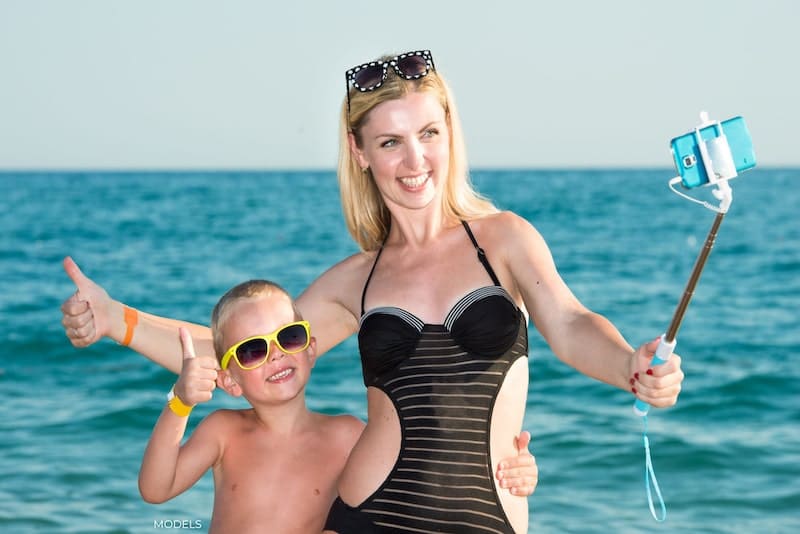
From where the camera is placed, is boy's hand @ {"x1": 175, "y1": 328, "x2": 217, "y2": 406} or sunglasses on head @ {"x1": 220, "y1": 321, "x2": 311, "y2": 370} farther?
sunglasses on head @ {"x1": 220, "y1": 321, "x2": 311, "y2": 370}

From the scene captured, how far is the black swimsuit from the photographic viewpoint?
3176mm

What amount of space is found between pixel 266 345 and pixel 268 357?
40 mm

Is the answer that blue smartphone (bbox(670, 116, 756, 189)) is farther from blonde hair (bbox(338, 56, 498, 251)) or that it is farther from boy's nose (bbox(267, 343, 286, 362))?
boy's nose (bbox(267, 343, 286, 362))

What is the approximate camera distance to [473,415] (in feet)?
10.5

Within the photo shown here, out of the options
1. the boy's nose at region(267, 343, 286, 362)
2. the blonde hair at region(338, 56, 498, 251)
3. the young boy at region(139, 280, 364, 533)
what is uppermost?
the blonde hair at region(338, 56, 498, 251)

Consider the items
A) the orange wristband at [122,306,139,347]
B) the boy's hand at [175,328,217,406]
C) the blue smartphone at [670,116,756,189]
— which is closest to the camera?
the blue smartphone at [670,116,756,189]

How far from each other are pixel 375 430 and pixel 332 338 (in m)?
0.58

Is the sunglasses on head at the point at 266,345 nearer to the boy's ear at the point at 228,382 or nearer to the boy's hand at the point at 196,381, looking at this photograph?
the boy's ear at the point at 228,382

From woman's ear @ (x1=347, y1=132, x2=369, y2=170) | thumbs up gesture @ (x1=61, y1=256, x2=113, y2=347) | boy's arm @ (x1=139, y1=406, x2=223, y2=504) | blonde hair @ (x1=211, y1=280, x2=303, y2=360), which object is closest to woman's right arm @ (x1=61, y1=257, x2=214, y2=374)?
thumbs up gesture @ (x1=61, y1=256, x2=113, y2=347)

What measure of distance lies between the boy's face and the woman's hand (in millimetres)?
1220

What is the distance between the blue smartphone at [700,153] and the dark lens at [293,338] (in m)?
1.40

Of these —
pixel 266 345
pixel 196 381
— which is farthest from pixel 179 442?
pixel 266 345

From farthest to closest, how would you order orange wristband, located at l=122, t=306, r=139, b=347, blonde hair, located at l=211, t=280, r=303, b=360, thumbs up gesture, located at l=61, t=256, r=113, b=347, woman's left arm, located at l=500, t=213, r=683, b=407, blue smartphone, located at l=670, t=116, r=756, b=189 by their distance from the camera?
orange wristband, located at l=122, t=306, r=139, b=347, thumbs up gesture, located at l=61, t=256, r=113, b=347, blonde hair, located at l=211, t=280, r=303, b=360, woman's left arm, located at l=500, t=213, r=683, b=407, blue smartphone, located at l=670, t=116, r=756, b=189

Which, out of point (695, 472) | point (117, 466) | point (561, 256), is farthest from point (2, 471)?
point (561, 256)
